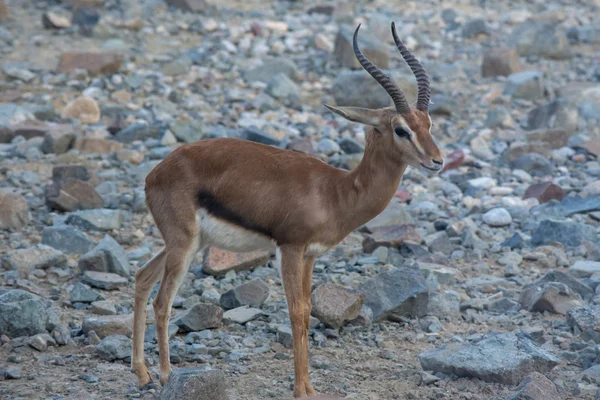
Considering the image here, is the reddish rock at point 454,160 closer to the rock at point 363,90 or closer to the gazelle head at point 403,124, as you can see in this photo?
the rock at point 363,90

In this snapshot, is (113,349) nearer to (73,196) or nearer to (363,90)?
(73,196)

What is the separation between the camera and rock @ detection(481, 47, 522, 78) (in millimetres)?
17562

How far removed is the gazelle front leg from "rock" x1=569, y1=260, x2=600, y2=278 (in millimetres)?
3749

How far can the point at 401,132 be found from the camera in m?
6.44

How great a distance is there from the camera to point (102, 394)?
633 cm

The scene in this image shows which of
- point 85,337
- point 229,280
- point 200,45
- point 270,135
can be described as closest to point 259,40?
point 200,45

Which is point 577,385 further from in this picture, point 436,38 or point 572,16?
point 572,16

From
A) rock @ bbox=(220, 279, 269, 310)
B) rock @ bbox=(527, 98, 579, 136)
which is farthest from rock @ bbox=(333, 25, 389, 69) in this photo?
rock @ bbox=(220, 279, 269, 310)

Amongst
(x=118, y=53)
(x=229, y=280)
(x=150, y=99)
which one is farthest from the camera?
(x=118, y=53)

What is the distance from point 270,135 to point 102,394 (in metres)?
7.07

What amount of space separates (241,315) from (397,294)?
140 centimetres

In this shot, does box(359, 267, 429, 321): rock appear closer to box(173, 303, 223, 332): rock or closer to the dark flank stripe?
box(173, 303, 223, 332): rock

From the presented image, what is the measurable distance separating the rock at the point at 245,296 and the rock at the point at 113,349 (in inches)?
50.3

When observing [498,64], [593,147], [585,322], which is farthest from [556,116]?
A: [585,322]
